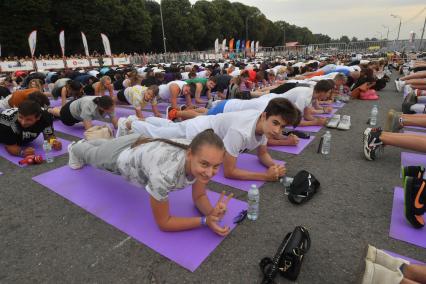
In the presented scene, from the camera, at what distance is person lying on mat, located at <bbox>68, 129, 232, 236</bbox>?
79.7 inches

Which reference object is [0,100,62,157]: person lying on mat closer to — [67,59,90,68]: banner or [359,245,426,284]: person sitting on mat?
[359,245,426,284]: person sitting on mat

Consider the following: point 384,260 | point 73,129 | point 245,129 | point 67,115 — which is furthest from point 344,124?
point 73,129

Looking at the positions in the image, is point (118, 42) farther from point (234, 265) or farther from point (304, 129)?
point (234, 265)

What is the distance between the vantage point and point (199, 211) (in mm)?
2902

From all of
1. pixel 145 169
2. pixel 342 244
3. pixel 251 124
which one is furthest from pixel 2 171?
pixel 342 244

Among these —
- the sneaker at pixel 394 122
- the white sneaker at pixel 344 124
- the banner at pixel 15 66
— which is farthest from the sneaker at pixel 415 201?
the banner at pixel 15 66

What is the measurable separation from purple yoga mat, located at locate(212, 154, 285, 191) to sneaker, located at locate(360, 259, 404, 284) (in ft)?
5.81

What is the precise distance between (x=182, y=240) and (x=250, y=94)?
19.7 ft

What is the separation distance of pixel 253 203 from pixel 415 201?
5.06ft

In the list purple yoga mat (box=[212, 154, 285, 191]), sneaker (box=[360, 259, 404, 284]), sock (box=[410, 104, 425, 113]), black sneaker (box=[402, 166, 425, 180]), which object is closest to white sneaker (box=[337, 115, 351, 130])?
sock (box=[410, 104, 425, 113])

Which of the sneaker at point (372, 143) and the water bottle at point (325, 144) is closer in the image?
the sneaker at point (372, 143)

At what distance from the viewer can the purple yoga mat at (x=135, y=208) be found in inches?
94.6

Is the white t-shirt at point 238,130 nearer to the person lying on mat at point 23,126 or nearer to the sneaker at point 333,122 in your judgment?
the person lying on mat at point 23,126

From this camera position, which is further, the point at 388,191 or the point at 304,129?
the point at 304,129
